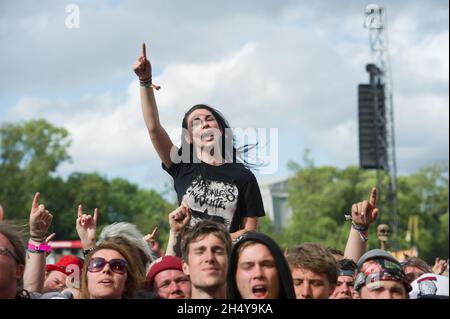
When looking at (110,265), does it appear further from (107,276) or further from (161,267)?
(161,267)

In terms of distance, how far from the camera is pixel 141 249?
4.95 meters

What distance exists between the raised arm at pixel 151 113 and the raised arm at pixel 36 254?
0.91 meters

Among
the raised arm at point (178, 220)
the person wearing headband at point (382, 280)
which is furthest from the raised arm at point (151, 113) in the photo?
the person wearing headband at point (382, 280)

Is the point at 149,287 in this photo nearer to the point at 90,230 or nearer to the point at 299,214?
the point at 90,230

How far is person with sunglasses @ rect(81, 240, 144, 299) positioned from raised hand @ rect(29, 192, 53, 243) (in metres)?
0.35

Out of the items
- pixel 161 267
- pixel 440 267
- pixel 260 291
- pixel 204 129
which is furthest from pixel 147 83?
pixel 440 267

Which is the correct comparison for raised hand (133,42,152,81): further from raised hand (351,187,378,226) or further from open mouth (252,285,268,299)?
open mouth (252,285,268,299)

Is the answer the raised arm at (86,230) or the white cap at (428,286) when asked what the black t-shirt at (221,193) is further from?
the white cap at (428,286)

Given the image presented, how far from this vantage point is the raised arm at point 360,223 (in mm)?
5219

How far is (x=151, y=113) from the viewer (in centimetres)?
541

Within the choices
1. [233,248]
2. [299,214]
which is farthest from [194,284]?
[299,214]

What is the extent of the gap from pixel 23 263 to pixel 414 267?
3235 mm

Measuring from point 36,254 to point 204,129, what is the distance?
1.32 m
